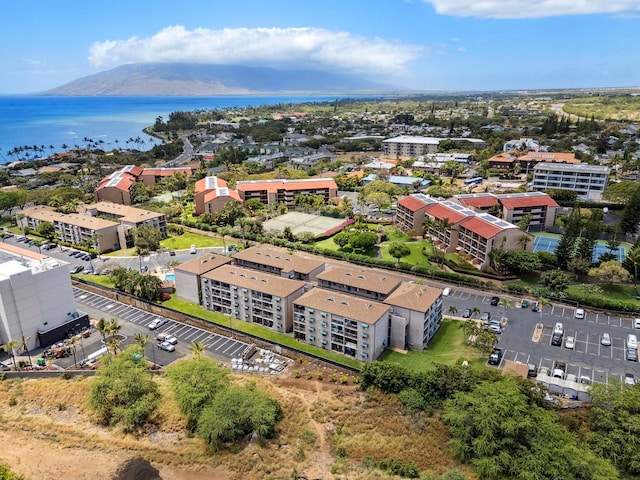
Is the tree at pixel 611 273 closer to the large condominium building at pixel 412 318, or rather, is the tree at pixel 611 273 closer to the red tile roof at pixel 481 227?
the red tile roof at pixel 481 227

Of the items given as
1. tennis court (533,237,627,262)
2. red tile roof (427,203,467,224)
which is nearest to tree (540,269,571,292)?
tennis court (533,237,627,262)

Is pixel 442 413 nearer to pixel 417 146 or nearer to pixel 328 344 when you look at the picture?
pixel 328 344

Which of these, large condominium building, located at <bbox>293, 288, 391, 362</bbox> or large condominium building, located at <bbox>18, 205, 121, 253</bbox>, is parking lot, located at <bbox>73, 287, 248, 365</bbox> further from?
large condominium building, located at <bbox>18, 205, 121, 253</bbox>

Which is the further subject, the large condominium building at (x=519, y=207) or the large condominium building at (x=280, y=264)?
the large condominium building at (x=519, y=207)

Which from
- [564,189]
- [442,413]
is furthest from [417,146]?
[442,413]

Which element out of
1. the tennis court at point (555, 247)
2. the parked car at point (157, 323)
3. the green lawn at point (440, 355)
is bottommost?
the green lawn at point (440, 355)

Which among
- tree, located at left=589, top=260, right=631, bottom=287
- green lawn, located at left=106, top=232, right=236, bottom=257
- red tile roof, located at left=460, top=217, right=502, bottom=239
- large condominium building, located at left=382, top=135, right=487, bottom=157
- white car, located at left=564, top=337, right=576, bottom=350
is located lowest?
white car, located at left=564, top=337, right=576, bottom=350

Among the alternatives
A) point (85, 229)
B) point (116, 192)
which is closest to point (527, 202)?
point (85, 229)

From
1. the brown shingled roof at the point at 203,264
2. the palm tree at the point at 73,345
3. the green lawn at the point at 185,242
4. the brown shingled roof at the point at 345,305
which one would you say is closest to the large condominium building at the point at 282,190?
the green lawn at the point at 185,242
